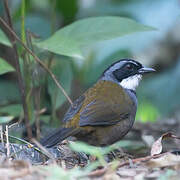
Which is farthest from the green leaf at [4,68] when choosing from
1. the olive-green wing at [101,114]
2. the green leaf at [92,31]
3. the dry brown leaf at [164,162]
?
the dry brown leaf at [164,162]

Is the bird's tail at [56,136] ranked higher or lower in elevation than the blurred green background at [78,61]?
lower

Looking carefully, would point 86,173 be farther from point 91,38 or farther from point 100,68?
point 100,68

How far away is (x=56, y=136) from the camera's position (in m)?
4.41

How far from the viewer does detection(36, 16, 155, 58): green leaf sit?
16.9ft

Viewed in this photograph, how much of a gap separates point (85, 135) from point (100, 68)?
6.72ft

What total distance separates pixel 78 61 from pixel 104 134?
10.0 feet

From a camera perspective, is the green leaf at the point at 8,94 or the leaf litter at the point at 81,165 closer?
the leaf litter at the point at 81,165

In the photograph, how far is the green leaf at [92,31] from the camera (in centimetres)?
514

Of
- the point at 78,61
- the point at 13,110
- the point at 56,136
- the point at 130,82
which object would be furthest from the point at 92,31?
the point at 78,61

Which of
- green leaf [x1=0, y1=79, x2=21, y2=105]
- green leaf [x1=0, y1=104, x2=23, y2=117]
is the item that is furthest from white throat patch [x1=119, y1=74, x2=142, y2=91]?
green leaf [x1=0, y1=79, x2=21, y2=105]

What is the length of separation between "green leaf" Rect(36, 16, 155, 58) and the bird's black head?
533 mm

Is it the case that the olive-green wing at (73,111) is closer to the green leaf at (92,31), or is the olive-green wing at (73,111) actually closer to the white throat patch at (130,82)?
the green leaf at (92,31)

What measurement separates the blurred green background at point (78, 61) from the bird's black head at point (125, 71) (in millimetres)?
377

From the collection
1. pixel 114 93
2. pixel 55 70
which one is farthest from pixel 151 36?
pixel 114 93
